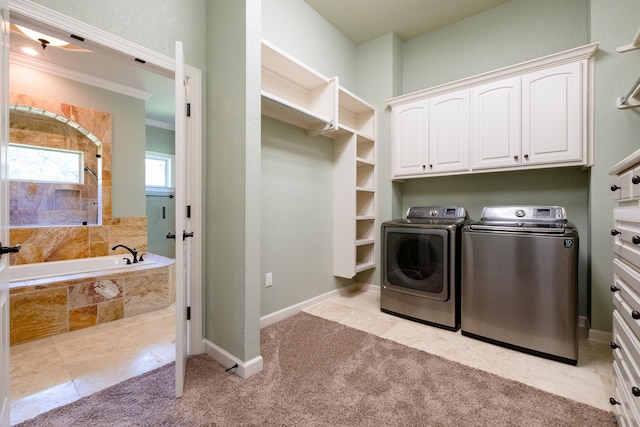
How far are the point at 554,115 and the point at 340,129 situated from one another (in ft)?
Result: 5.88

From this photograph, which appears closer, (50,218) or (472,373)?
(472,373)

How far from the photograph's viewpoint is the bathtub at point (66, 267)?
2.77 meters

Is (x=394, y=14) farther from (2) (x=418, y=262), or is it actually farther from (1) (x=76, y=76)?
(1) (x=76, y=76)

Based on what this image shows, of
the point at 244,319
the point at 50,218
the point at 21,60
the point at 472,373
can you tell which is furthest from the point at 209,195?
the point at 21,60

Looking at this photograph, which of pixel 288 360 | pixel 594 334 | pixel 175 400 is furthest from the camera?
pixel 594 334

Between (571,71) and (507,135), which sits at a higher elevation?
(571,71)

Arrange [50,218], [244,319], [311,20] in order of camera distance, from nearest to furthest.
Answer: [244,319]
[311,20]
[50,218]

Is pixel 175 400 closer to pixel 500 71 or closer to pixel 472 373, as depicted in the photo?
pixel 472 373

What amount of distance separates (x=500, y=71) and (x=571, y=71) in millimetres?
489

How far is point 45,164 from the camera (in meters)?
3.34

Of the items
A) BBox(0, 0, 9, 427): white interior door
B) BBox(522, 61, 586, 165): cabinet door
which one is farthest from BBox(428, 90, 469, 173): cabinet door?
BBox(0, 0, 9, 427): white interior door

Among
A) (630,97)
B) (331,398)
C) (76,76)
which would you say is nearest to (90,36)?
(331,398)

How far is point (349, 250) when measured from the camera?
9.96 feet

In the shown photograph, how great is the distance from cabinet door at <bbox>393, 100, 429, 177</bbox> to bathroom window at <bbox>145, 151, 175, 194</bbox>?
4.52m
